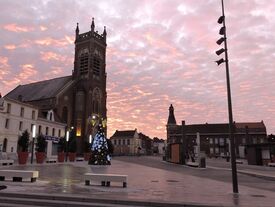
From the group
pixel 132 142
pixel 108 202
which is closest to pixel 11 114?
pixel 108 202

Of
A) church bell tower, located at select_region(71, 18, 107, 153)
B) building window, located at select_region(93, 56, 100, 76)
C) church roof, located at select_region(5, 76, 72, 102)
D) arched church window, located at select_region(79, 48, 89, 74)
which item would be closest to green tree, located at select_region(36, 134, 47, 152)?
church bell tower, located at select_region(71, 18, 107, 153)

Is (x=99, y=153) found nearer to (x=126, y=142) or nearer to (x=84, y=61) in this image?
(x=84, y=61)

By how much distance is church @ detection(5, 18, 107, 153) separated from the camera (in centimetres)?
7844

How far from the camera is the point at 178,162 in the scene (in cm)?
4434

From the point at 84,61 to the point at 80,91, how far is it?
1014 cm

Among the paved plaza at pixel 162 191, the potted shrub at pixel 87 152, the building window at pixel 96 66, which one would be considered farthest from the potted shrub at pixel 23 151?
the building window at pixel 96 66

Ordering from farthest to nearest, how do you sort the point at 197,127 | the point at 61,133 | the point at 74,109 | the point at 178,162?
the point at 197,127 → the point at 74,109 → the point at 61,133 → the point at 178,162

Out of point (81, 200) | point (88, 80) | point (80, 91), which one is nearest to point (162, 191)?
point (81, 200)

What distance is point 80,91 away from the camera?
275ft

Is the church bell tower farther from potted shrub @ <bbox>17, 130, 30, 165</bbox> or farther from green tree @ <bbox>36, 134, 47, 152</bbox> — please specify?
potted shrub @ <bbox>17, 130, 30, 165</bbox>

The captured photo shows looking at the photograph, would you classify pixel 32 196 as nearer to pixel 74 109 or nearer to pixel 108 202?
pixel 108 202

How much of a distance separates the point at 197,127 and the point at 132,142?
27134 millimetres

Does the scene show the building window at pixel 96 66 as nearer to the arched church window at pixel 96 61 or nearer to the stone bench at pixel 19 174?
the arched church window at pixel 96 61

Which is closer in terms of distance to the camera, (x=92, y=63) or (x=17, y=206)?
(x=17, y=206)
